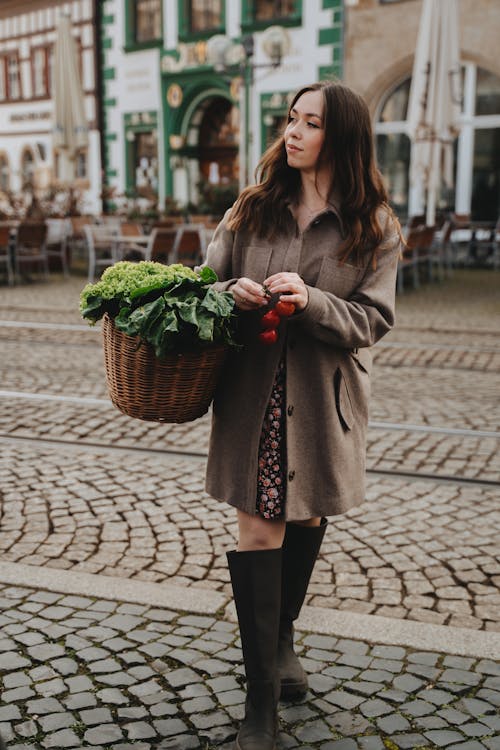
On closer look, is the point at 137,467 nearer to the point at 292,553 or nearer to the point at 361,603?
the point at 361,603

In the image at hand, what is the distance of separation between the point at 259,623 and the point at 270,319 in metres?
0.92

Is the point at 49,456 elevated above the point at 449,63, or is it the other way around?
the point at 449,63

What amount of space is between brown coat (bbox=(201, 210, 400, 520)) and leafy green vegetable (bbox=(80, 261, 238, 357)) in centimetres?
13

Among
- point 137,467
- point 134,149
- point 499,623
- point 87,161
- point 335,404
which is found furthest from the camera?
point 87,161

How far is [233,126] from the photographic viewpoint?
934 inches

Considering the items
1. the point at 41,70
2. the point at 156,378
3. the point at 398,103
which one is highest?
the point at 41,70

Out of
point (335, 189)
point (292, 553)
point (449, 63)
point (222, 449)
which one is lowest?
point (292, 553)

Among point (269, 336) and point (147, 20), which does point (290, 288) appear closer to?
point (269, 336)

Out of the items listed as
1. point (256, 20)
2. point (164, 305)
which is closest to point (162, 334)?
point (164, 305)

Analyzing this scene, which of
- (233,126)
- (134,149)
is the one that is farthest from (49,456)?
(134,149)

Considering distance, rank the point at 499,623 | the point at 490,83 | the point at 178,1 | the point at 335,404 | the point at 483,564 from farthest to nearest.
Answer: the point at 178,1 < the point at 490,83 < the point at 483,564 < the point at 499,623 < the point at 335,404

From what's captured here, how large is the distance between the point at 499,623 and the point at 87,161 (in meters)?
26.4

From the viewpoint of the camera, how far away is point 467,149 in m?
19.5

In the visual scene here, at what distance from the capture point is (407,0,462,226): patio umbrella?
13320 mm
